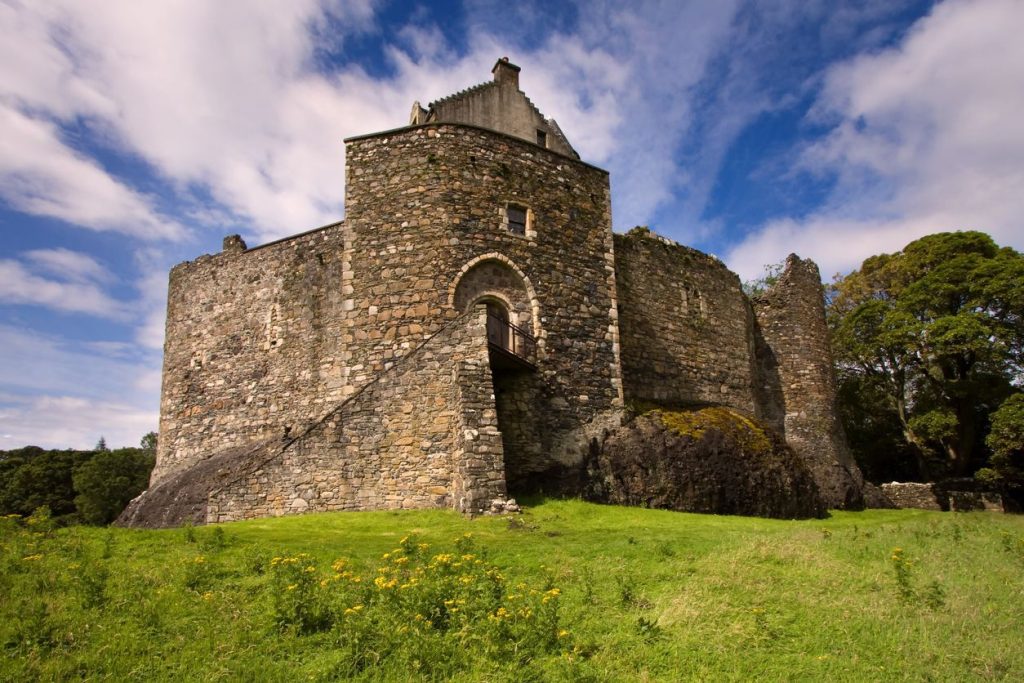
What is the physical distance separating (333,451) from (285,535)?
10.4ft

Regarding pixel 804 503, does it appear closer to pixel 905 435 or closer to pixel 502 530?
pixel 502 530

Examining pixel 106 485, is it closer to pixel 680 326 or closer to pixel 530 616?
pixel 680 326

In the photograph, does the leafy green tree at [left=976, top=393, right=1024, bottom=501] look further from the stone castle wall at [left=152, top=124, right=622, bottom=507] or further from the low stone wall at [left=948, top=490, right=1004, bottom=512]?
the stone castle wall at [left=152, top=124, right=622, bottom=507]

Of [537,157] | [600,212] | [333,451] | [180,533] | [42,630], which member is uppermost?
[537,157]

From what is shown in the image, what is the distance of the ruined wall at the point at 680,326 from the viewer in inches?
855

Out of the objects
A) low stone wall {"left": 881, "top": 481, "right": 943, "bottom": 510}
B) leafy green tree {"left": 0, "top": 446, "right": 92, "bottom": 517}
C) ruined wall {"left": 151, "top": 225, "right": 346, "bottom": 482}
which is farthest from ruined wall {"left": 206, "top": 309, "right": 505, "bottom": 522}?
leafy green tree {"left": 0, "top": 446, "right": 92, "bottom": 517}

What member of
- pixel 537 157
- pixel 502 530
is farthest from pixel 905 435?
pixel 502 530

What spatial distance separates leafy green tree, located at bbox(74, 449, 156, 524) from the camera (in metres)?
35.7

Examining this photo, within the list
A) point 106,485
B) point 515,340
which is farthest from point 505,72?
point 106,485

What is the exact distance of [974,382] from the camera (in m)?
27.5

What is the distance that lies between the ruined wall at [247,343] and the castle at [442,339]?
70mm

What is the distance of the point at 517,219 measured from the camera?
1848 centimetres

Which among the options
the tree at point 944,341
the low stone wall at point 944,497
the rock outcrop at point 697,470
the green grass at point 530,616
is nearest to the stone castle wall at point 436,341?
the rock outcrop at point 697,470

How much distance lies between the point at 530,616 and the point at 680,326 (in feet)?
57.0
